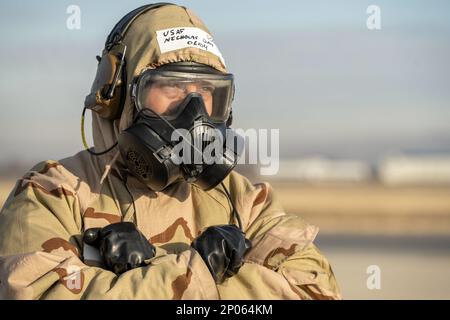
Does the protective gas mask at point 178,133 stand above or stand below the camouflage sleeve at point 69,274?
above

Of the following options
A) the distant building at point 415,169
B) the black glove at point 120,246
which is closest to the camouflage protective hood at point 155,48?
the black glove at point 120,246

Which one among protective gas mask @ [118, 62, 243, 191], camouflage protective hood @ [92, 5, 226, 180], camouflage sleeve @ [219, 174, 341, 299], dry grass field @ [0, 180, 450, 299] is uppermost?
camouflage protective hood @ [92, 5, 226, 180]

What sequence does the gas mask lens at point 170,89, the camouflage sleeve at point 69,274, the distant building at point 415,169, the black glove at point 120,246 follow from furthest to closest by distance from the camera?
the distant building at point 415,169, the gas mask lens at point 170,89, the black glove at point 120,246, the camouflage sleeve at point 69,274

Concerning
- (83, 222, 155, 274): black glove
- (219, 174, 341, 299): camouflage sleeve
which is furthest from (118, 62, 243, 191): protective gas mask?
(83, 222, 155, 274): black glove

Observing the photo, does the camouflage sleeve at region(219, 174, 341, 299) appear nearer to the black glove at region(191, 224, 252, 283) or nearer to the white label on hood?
the black glove at region(191, 224, 252, 283)

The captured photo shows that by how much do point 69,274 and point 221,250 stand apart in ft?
1.92

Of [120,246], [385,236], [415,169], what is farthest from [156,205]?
[415,169]

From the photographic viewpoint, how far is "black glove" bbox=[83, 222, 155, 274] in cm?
407

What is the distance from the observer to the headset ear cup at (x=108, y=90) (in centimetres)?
461

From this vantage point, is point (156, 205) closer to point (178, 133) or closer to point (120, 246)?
point (178, 133)

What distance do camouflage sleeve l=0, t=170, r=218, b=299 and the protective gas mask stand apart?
17.6 inches

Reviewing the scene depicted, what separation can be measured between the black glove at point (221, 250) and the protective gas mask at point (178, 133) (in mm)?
358

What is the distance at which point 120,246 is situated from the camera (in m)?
4.08

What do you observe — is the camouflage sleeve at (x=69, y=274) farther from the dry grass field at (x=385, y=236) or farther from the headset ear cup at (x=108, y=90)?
the dry grass field at (x=385, y=236)
